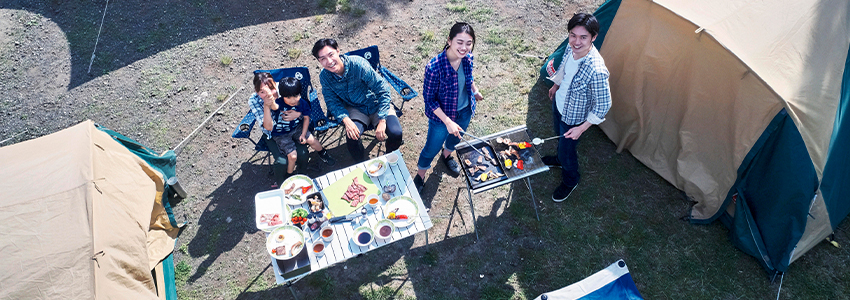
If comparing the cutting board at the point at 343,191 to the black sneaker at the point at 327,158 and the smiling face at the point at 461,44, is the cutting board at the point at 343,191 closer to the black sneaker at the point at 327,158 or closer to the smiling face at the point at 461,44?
the black sneaker at the point at 327,158

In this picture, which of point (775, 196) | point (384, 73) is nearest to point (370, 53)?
point (384, 73)

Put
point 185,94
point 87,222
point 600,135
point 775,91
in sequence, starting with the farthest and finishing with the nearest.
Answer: point 185,94 < point 600,135 < point 775,91 < point 87,222

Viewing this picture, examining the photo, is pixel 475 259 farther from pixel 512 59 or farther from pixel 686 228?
pixel 512 59

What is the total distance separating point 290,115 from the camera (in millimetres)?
4336

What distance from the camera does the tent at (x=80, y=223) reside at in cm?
302

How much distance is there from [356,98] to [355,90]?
10cm

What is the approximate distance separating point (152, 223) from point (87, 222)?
94cm

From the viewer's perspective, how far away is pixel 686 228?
14.6 feet

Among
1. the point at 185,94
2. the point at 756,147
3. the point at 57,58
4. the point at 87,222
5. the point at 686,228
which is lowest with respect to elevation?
the point at 686,228

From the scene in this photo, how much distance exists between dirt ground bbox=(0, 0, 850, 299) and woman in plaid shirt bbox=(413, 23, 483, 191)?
96cm

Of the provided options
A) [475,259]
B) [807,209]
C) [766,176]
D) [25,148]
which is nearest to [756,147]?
[766,176]

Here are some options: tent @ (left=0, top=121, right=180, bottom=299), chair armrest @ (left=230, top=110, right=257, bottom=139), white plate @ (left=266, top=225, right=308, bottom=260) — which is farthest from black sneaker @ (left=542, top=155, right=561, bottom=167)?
tent @ (left=0, top=121, right=180, bottom=299)

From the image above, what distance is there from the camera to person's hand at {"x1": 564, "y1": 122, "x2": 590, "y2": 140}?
3764mm

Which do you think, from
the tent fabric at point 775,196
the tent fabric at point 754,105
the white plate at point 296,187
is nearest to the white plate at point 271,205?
the white plate at point 296,187
